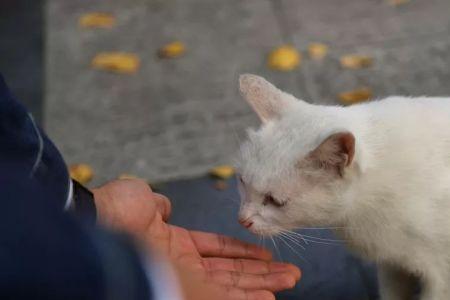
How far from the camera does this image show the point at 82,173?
10.5 feet

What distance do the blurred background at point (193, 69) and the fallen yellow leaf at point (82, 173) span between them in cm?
3

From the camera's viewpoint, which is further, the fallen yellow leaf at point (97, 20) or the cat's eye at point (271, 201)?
the fallen yellow leaf at point (97, 20)

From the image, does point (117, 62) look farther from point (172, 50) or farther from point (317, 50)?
point (317, 50)

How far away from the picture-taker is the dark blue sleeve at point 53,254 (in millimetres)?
882

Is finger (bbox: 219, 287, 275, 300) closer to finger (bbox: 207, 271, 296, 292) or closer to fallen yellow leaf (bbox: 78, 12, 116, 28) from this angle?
finger (bbox: 207, 271, 296, 292)

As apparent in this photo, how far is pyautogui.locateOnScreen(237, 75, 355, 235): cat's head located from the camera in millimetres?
1830

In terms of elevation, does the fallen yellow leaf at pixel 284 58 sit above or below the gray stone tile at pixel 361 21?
below

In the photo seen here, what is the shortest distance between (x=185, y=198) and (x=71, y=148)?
0.73 m

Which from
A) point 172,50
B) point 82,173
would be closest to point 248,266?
point 82,173

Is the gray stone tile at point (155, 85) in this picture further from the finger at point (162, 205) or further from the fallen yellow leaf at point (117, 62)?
the finger at point (162, 205)

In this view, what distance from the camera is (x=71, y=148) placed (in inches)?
133

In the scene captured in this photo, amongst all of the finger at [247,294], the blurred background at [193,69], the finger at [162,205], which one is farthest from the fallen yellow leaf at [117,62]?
the finger at [247,294]

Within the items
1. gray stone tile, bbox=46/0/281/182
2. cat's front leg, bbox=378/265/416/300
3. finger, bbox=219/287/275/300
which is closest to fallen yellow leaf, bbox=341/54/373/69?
gray stone tile, bbox=46/0/281/182

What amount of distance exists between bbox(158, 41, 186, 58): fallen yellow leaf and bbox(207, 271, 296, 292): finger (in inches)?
78.3
